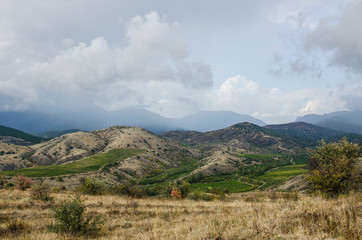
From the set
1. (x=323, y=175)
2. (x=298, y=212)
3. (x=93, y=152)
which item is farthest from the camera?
(x=93, y=152)

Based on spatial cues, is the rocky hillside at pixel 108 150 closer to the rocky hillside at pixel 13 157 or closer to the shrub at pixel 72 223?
the rocky hillside at pixel 13 157

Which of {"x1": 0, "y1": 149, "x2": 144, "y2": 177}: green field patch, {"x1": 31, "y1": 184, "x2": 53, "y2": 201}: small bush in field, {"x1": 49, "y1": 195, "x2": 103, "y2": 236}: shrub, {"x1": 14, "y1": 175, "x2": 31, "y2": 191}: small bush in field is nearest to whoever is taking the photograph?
{"x1": 49, "y1": 195, "x2": 103, "y2": 236}: shrub

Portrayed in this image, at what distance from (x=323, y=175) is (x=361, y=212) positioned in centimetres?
1511

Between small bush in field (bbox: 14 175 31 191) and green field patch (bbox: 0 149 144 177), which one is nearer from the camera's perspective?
small bush in field (bbox: 14 175 31 191)

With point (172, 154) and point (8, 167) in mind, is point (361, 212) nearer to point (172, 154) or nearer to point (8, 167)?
point (8, 167)

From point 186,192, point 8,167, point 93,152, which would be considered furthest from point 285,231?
point 93,152

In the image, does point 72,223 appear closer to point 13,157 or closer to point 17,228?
point 17,228

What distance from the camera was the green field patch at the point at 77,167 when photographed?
7314 cm

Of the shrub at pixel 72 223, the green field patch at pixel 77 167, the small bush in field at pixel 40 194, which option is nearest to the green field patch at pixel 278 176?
the small bush in field at pixel 40 194

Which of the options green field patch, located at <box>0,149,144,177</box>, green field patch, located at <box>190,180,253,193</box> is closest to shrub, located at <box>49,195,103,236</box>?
green field patch, located at <box>0,149,144,177</box>

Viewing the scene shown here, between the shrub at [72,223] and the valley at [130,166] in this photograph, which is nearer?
the shrub at [72,223]

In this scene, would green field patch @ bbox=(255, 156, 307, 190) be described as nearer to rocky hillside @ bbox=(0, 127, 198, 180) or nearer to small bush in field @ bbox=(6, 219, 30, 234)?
rocky hillside @ bbox=(0, 127, 198, 180)

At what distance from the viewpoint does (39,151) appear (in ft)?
391

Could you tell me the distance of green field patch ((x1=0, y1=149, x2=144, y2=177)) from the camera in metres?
73.1
